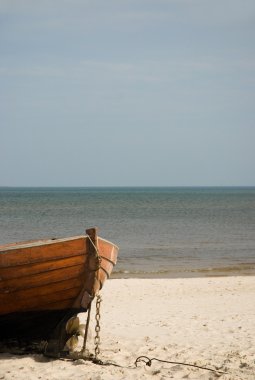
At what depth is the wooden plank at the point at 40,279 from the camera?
6.78 metres

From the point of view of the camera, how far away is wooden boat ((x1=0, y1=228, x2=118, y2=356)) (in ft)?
22.1

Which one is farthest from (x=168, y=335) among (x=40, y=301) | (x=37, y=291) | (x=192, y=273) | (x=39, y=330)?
(x=192, y=273)

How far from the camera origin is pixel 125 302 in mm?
11820

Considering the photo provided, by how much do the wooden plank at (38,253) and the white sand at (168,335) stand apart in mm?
1263

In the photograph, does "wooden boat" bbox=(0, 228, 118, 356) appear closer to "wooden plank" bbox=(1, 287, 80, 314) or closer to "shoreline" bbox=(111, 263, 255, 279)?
"wooden plank" bbox=(1, 287, 80, 314)

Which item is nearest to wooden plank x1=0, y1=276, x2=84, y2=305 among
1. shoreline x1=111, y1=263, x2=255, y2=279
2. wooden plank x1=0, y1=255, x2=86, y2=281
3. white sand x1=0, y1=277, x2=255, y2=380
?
wooden plank x1=0, y1=255, x2=86, y2=281

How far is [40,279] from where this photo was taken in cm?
681

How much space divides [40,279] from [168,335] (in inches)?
108

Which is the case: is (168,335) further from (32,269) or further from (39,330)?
(32,269)

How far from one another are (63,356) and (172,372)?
1422 mm

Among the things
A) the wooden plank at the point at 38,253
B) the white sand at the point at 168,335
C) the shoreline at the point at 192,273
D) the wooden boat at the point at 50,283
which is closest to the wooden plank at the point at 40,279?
the wooden boat at the point at 50,283

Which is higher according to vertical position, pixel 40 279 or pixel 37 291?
pixel 40 279

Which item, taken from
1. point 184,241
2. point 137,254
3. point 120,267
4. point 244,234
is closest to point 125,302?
point 120,267

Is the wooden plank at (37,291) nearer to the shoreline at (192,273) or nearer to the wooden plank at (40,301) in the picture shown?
the wooden plank at (40,301)
